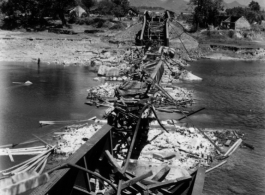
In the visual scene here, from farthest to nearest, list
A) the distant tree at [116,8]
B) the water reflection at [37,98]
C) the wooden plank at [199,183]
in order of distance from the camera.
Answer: the distant tree at [116,8] → the water reflection at [37,98] → the wooden plank at [199,183]

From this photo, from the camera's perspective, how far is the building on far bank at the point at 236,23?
212 feet

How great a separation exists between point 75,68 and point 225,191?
24.4m

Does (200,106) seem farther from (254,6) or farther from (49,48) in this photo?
(254,6)

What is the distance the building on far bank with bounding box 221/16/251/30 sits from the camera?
6469cm

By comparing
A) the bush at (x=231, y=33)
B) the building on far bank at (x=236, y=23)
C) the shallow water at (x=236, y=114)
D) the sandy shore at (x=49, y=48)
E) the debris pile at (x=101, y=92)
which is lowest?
the shallow water at (x=236, y=114)

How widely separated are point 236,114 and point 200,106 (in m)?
2.25

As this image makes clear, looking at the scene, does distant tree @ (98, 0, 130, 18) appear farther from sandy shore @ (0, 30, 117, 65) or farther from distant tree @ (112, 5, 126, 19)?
sandy shore @ (0, 30, 117, 65)

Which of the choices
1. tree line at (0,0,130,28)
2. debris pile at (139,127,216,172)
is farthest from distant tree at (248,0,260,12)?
debris pile at (139,127,216,172)

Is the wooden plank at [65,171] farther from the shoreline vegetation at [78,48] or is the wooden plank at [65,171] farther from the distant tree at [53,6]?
the distant tree at [53,6]

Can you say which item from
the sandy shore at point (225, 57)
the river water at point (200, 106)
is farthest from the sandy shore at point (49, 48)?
the sandy shore at point (225, 57)

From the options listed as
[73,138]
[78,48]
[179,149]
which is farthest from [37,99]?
[78,48]

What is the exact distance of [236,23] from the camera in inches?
2544

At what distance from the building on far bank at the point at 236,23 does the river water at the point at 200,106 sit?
104 ft

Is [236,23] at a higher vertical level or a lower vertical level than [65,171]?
higher
